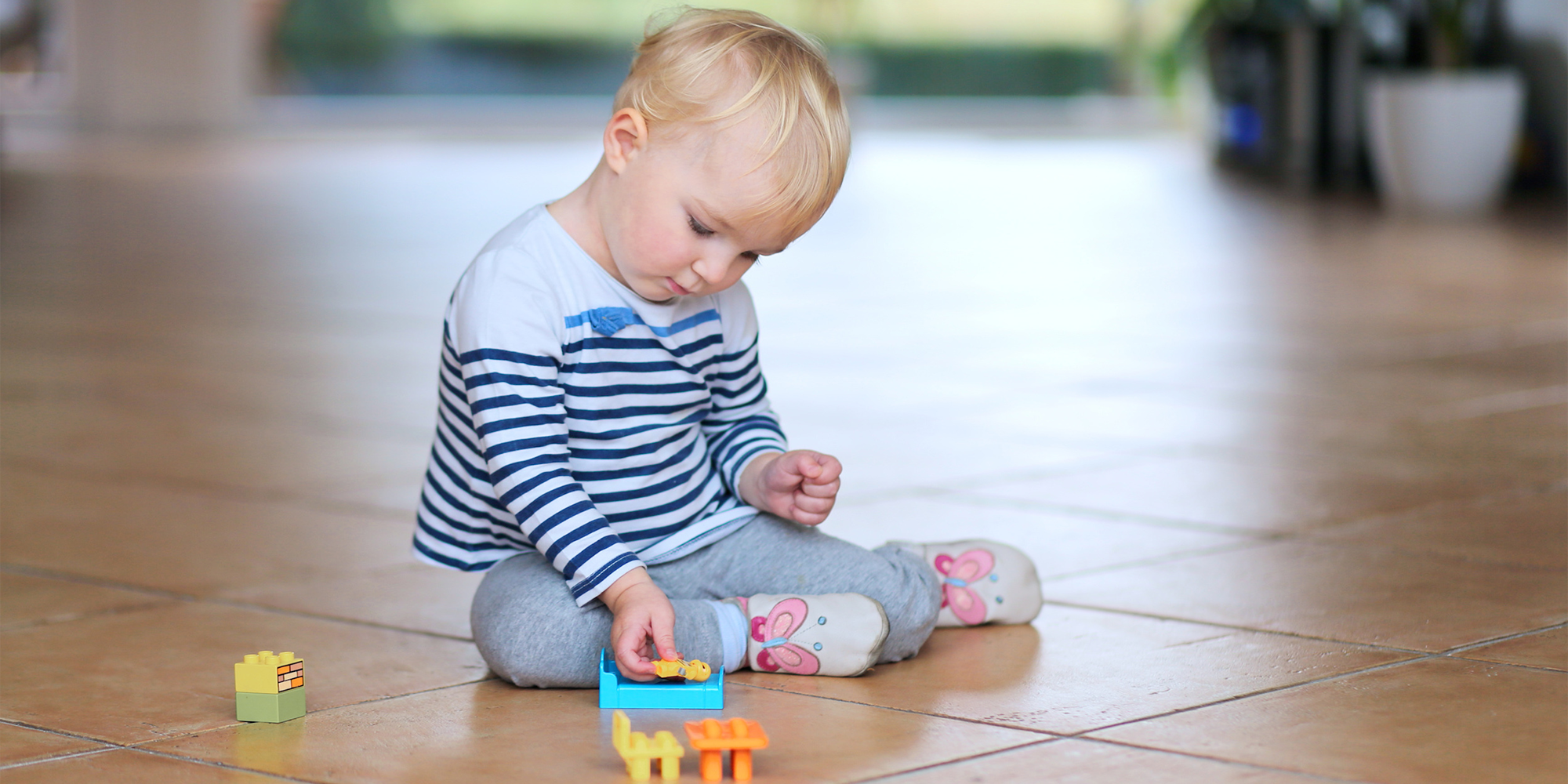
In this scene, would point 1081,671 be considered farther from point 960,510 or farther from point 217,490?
point 217,490

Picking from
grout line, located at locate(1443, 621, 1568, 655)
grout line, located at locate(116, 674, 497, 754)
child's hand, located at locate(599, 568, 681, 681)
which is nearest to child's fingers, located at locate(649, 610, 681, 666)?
child's hand, located at locate(599, 568, 681, 681)

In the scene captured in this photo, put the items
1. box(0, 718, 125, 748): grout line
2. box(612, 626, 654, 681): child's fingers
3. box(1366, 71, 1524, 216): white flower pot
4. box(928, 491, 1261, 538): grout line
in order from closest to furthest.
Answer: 1. box(0, 718, 125, 748): grout line
2. box(612, 626, 654, 681): child's fingers
3. box(928, 491, 1261, 538): grout line
4. box(1366, 71, 1524, 216): white flower pot

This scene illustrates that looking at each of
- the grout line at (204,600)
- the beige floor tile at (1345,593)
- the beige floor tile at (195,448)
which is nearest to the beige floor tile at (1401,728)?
the beige floor tile at (1345,593)

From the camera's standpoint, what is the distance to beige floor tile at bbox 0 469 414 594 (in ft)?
5.97

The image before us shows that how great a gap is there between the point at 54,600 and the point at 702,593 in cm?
62

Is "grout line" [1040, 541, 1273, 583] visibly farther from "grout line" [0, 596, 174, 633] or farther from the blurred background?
the blurred background

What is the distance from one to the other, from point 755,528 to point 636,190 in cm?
34

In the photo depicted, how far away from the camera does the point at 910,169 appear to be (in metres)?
9.23

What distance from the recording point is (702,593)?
5.16 feet

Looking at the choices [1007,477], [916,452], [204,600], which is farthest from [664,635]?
[916,452]

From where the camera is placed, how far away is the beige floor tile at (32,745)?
47.8 inches

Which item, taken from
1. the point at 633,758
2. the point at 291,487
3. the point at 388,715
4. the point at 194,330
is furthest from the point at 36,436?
the point at 633,758

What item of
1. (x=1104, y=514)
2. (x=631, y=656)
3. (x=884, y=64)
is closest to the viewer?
(x=631, y=656)

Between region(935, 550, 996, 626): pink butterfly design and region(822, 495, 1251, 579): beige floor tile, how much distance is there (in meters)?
0.20
